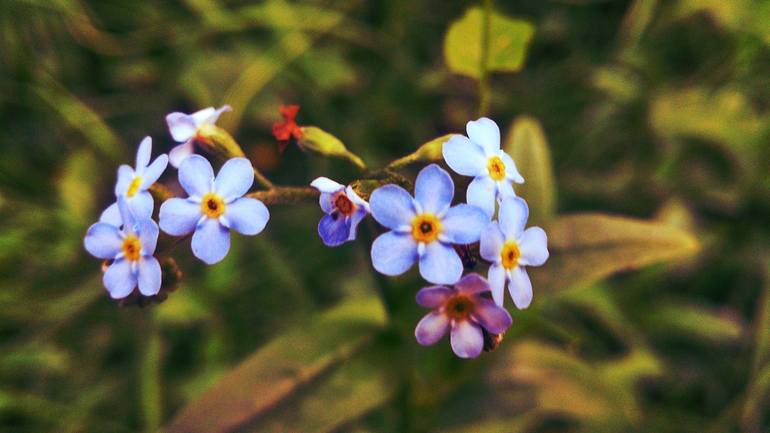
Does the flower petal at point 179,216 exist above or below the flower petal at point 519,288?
above

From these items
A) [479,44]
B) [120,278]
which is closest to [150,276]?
[120,278]

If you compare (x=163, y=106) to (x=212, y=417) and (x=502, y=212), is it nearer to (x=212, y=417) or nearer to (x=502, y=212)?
(x=212, y=417)

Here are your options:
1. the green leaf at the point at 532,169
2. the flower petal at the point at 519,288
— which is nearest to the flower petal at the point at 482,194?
the flower petal at the point at 519,288

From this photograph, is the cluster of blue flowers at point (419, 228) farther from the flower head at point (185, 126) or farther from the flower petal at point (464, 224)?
the flower head at point (185, 126)

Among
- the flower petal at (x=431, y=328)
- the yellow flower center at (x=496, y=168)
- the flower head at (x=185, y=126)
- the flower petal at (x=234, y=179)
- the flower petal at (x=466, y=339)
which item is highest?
the flower head at (x=185, y=126)

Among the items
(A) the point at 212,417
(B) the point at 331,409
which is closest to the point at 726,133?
(B) the point at 331,409

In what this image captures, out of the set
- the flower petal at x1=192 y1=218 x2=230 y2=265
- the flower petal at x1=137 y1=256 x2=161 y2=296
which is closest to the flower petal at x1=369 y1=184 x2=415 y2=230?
the flower petal at x1=192 y1=218 x2=230 y2=265
